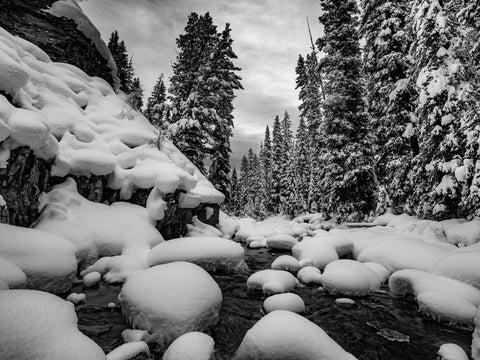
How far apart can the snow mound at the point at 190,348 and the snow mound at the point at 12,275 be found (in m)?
3.03

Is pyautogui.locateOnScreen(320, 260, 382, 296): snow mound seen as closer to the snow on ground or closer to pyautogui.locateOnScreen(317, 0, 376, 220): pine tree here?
the snow on ground

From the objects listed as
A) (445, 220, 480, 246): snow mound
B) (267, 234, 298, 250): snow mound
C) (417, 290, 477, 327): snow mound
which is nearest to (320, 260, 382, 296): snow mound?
(417, 290, 477, 327): snow mound

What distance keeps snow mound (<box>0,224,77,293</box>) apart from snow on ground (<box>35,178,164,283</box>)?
3.33ft

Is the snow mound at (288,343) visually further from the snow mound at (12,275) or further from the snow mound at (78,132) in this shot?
the snow mound at (78,132)

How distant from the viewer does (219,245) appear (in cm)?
825

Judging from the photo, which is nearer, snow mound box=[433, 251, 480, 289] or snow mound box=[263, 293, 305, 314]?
snow mound box=[263, 293, 305, 314]

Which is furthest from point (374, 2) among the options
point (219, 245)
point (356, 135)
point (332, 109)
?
point (219, 245)

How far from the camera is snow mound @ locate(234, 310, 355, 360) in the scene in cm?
377

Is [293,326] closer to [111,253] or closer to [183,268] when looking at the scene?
[183,268]

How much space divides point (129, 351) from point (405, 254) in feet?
24.5

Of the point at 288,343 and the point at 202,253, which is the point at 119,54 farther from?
the point at 288,343

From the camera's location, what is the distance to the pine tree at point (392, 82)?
46.6 ft

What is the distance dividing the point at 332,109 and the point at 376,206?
629 cm

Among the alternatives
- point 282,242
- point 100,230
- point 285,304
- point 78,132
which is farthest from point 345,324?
point 78,132
